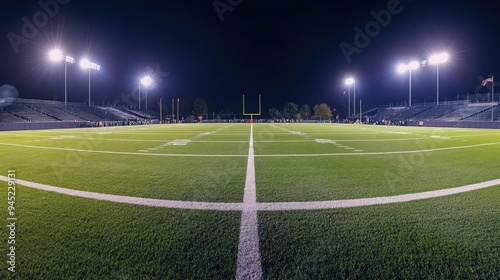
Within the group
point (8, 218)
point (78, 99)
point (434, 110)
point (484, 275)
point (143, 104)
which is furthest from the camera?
point (143, 104)

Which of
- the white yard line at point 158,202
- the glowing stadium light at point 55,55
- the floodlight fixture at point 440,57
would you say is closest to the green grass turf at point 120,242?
the white yard line at point 158,202

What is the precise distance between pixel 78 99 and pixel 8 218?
86.2 meters

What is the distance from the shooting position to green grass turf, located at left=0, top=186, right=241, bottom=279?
2.21 metres

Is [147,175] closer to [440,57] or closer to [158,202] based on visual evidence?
[158,202]

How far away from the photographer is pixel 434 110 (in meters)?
56.1

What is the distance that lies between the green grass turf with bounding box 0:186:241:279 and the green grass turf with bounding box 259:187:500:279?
0.42m

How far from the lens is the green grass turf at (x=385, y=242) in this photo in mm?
2211

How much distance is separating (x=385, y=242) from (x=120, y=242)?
7.59 feet

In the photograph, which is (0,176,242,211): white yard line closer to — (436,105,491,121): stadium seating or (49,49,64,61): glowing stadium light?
(49,49,64,61): glowing stadium light

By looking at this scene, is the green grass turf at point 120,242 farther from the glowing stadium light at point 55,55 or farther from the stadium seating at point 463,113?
the stadium seating at point 463,113

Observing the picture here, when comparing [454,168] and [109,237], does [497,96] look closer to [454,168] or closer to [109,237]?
[454,168]

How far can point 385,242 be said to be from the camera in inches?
104

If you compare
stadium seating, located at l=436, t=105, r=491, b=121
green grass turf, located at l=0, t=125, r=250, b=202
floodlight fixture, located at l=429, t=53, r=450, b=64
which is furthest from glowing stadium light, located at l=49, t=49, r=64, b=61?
floodlight fixture, located at l=429, t=53, r=450, b=64

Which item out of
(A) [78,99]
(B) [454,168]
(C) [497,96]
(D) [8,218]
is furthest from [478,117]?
(A) [78,99]
